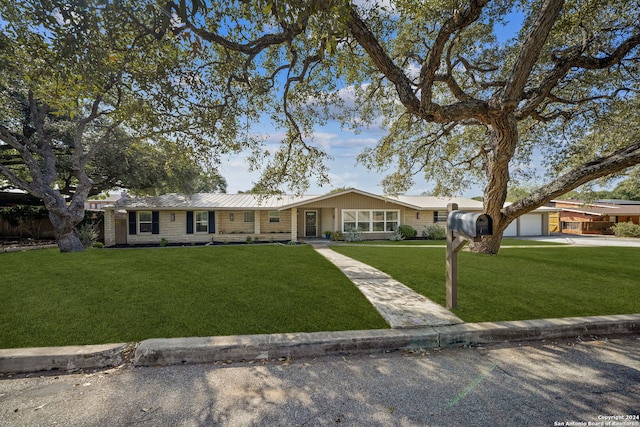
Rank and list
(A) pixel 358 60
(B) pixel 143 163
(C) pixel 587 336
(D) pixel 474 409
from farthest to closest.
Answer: (B) pixel 143 163
(A) pixel 358 60
(C) pixel 587 336
(D) pixel 474 409

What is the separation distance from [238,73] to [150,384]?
657 cm

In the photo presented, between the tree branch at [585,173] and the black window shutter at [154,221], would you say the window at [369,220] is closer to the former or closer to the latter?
the tree branch at [585,173]

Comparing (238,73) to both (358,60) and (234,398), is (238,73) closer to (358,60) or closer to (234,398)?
(358,60)

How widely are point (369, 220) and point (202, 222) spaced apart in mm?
10659

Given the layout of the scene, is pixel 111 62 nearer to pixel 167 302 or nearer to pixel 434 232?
pixel 167 302

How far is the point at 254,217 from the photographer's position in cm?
1712

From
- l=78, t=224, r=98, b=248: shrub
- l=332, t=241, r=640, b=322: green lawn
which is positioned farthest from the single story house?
l=332, t=241, r=640, b=322: green lawn

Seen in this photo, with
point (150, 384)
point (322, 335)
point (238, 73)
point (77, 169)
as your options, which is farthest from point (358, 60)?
point (77, 169)

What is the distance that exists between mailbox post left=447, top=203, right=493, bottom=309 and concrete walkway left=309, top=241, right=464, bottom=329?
42cm

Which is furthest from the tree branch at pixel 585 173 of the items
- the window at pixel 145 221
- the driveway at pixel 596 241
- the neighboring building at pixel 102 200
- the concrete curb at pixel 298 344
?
the neighboring building at pixel 102 200

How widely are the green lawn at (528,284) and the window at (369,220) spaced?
781cm

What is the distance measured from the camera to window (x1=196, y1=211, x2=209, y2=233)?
54.2 feet

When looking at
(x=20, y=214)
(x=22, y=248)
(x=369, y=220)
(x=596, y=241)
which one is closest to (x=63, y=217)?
(x=22, y=248)

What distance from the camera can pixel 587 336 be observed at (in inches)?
145
